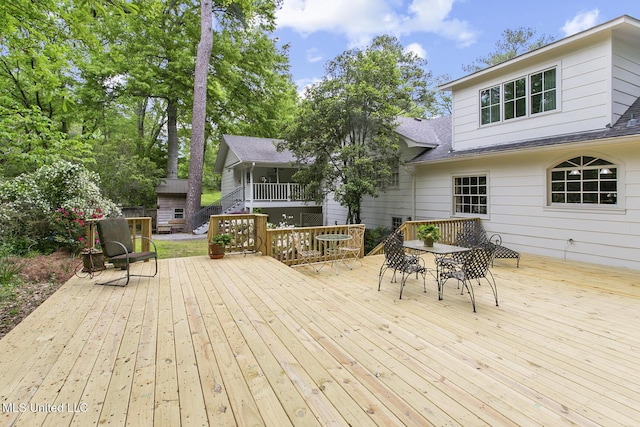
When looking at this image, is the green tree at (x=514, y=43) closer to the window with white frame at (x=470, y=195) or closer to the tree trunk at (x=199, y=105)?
the window with white frame at (x=470, y=195)

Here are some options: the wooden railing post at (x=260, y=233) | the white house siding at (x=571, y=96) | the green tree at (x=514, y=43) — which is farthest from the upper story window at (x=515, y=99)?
the green tree at (x=514, y=43)

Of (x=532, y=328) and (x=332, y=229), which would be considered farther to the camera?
(x=332, y=229)

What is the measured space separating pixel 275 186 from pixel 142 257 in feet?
32.3

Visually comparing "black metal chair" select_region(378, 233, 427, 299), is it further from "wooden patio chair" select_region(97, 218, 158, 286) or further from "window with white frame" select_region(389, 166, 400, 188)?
"window with white frame" select_region(389, 166, 400, 188)

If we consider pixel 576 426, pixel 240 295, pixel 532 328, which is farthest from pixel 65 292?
pixel 532 328

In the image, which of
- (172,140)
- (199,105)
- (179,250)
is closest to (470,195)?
(179,250)

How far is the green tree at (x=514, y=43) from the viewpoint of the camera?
18469 millimetres

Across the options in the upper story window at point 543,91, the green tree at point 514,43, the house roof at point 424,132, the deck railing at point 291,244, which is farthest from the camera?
the green tree at point 514,43

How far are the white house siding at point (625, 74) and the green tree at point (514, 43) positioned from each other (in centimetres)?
1357

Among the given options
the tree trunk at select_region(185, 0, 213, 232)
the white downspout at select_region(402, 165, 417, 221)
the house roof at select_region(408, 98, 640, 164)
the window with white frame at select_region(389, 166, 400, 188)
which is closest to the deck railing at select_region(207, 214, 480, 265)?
the house roof at select_region(408, 98, 640, 164)

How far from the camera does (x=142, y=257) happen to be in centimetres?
470

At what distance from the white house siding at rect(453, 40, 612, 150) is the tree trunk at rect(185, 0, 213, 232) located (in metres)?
10.9

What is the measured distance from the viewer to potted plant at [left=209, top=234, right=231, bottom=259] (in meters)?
6.45

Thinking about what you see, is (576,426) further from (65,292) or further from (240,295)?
(65,292)
